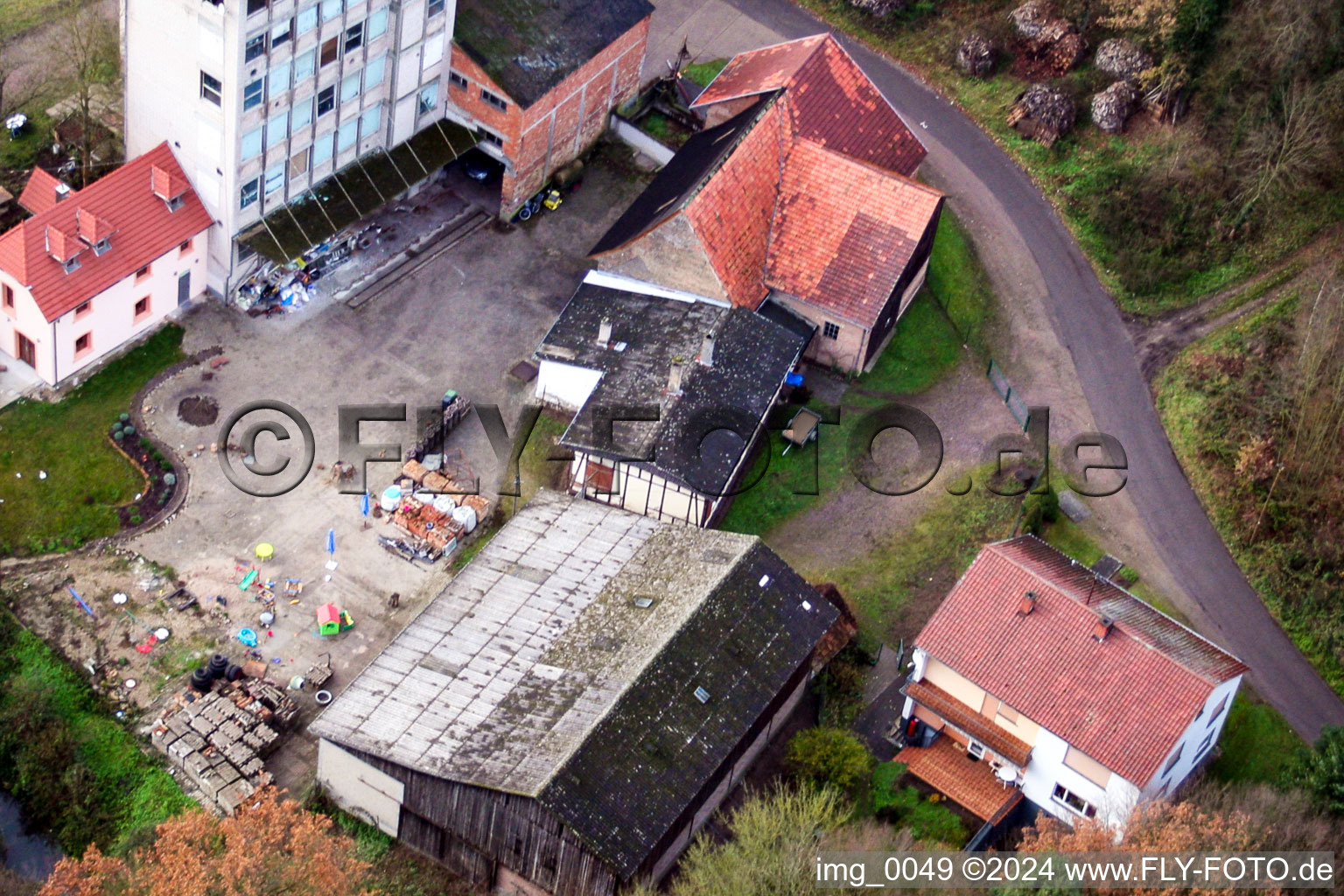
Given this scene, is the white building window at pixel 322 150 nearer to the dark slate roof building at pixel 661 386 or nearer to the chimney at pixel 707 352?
the dark slate roof building at pixel 661 386

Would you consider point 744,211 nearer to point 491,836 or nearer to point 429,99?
point 429,99

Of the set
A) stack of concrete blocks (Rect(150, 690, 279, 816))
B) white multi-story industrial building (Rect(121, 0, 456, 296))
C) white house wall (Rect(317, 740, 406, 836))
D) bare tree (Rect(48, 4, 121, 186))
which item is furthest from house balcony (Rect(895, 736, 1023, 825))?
bare tree (Rect(48, 4, 121, 186))

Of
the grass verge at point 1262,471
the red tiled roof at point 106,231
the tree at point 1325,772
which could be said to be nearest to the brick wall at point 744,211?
the grass verge at point 1262,471

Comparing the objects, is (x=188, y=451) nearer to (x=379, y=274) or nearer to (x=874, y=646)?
(x=379, y=274)

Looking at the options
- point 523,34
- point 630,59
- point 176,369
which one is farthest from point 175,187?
point 630,59

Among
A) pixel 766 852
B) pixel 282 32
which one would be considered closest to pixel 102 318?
pixel 282 32

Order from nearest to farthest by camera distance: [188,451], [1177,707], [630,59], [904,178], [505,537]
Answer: [1177,707] < [505,537] < [188,451] < [904,178] < [630,59]
